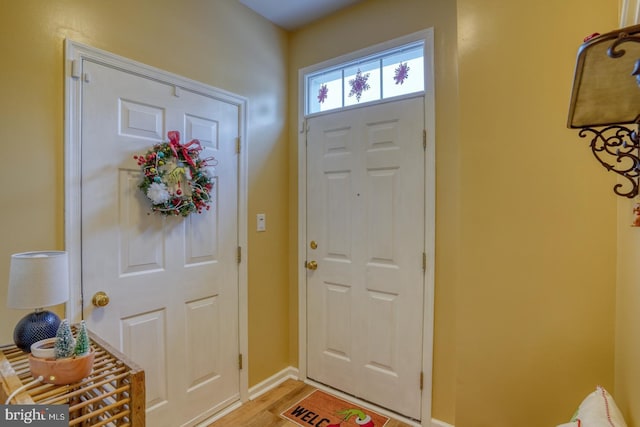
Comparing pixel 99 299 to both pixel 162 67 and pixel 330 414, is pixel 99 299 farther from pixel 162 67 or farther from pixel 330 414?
pixel 330 414

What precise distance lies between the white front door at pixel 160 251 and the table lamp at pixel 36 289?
37cm

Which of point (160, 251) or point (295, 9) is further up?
point (295, 9)

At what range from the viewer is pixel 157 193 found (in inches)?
66.4

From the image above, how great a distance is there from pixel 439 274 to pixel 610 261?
819mm

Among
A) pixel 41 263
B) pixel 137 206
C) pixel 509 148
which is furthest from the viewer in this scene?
pixel 137 206

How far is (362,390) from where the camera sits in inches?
89.4

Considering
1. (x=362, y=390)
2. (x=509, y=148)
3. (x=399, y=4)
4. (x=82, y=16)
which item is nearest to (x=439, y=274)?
(x=509, y=148)

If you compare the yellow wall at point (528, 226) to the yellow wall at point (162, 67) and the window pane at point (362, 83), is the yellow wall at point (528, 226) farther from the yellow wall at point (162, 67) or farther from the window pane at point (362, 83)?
the yellow wall at point (162, 67)

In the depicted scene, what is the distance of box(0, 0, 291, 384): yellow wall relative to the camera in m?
1.35

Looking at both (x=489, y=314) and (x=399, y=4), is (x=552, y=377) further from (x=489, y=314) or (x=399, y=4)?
(x=399, y=4)

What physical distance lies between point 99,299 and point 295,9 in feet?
7.18

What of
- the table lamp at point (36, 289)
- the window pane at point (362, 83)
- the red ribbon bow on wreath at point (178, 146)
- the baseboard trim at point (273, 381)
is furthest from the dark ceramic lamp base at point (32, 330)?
the window pane at point (362, 83)

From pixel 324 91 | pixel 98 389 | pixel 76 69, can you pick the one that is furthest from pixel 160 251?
pixel 324 91

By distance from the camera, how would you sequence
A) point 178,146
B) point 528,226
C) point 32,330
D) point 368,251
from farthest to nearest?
point 368,251
point 178,146
point 528,226
point 32,330
